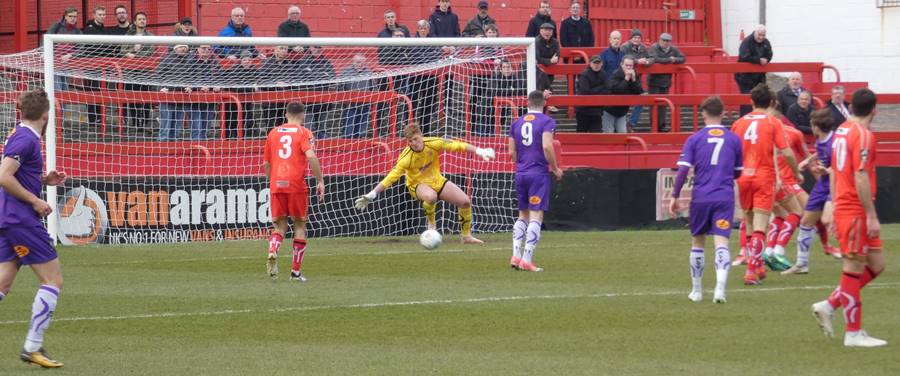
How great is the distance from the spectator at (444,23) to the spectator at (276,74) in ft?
13.8

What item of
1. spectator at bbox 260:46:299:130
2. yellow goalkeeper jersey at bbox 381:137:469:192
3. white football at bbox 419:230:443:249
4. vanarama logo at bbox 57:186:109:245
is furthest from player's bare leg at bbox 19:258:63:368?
spectator at bbox 260:46:299:130

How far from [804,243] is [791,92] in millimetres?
8994

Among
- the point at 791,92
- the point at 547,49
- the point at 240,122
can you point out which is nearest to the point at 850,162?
the point at 240,122

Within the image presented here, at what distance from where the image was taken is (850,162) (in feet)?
29.9

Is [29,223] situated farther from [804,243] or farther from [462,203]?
[462,203]

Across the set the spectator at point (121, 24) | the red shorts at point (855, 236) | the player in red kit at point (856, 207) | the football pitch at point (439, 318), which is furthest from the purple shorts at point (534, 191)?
the spectator at point (121, 24)

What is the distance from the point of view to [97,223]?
62.4ft

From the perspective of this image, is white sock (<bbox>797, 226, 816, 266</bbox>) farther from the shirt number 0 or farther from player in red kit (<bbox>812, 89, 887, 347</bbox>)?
the shirt number 0

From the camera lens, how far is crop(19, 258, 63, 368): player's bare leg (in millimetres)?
9016

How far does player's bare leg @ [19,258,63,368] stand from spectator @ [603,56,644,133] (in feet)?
48.9

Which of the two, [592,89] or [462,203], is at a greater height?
[592,89]

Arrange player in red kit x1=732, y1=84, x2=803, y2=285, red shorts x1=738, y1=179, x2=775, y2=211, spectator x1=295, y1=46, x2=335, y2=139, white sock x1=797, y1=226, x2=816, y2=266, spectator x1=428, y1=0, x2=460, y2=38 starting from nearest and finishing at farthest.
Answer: player in red kit x1=732, y1=84, x2=803, y2=285, red shorts x1=738, y1=179, x2=775, y2=211, white sock x1=797, y1=226, x2=816, y2=266, spectator x1=295, y1=46, x2=335, y2=139, spectator x1=428, y1=0, x2=460, y2=38

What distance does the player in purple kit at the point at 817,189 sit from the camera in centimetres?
1347

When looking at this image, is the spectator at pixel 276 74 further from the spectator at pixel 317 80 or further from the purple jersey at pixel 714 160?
the purple jersey at pixel 714 160
